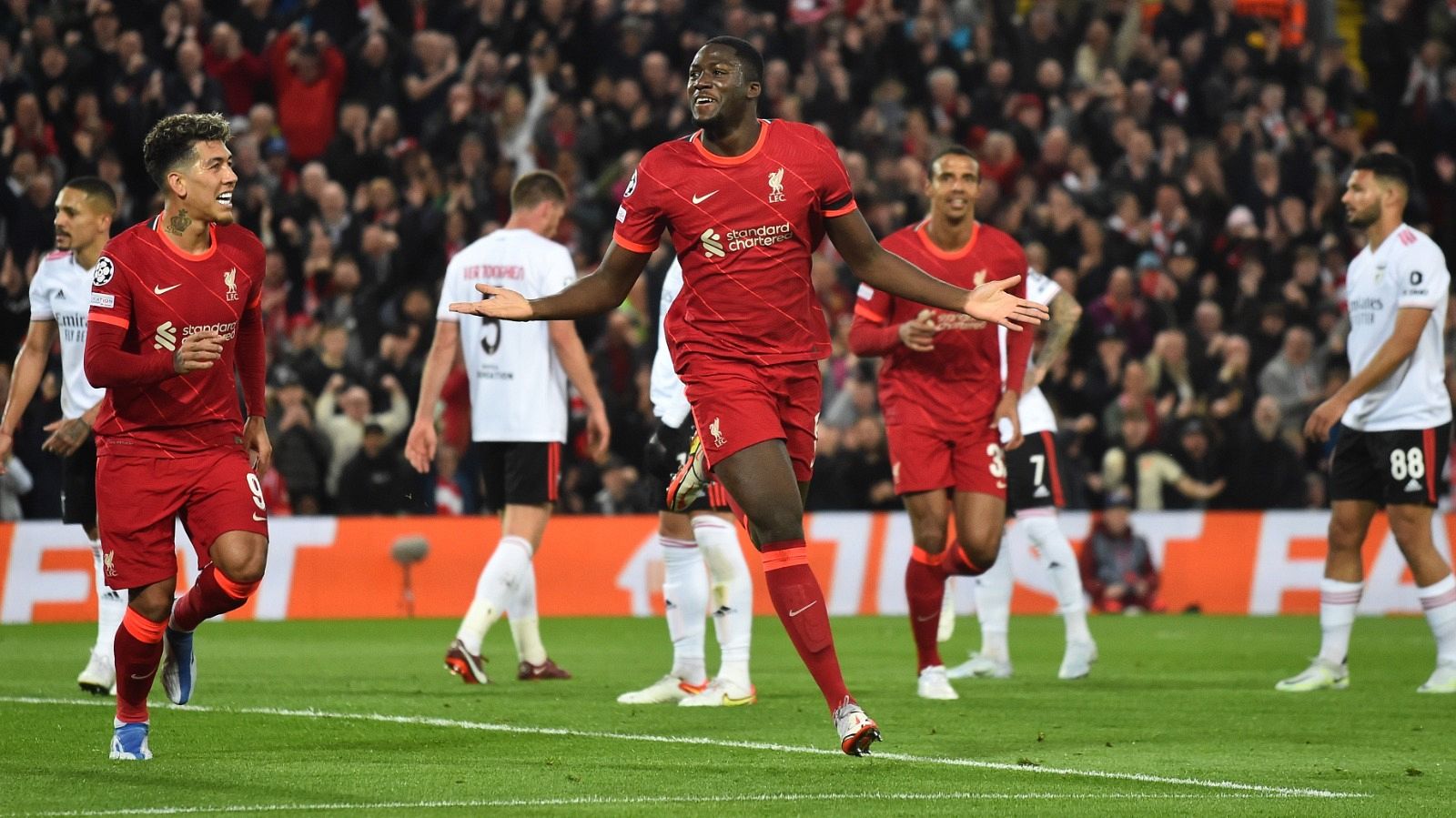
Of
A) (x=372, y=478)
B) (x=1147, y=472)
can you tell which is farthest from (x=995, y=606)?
(x=1147, y=472)

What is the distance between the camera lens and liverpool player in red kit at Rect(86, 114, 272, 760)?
712cm

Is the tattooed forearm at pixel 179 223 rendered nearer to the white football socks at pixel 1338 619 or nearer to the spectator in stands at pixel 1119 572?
the white football socks at pixel 1338 619

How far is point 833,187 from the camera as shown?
7273mm

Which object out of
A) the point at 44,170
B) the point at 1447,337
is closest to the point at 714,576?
the point at 44,170

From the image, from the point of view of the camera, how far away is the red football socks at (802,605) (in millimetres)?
Result: 6945

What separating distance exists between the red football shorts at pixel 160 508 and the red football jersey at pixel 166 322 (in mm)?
70

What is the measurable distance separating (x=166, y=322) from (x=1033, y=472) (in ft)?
19.7

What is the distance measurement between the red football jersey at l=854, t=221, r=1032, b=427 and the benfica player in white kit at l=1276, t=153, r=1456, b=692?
1.87 m

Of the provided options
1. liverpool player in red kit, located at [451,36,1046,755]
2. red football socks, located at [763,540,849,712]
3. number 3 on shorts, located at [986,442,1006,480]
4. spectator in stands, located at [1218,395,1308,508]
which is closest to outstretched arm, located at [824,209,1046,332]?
liverpool player in red kit, located at [451,36,1046,755]

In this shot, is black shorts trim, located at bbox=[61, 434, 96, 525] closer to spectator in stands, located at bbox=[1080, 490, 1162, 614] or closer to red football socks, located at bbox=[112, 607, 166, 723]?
red football socks, located at bbox=[112, 607, 166, 723]

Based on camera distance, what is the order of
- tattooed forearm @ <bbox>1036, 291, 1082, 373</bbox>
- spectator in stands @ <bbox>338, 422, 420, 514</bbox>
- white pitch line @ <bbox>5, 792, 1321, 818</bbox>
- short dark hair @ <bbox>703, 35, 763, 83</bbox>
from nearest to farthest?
white pitch line @ <bbox>5, 792, 1321, 818</bbox>
short dark hair @ <bbox>703, 35, 763, 83</bbox>
tattooed forearm @ <bbox>1036, 291, 1082, 373</bbox>
spectator in stands @ <bbox>338, 422, 420, 514</bbox>

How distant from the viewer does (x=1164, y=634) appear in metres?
15.2

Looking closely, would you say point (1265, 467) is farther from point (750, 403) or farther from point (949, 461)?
point (750, 403)

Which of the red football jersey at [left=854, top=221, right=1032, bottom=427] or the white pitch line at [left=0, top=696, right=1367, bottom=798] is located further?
the red football jersey at [left=854, top=221, right=1032, bottom=427]
